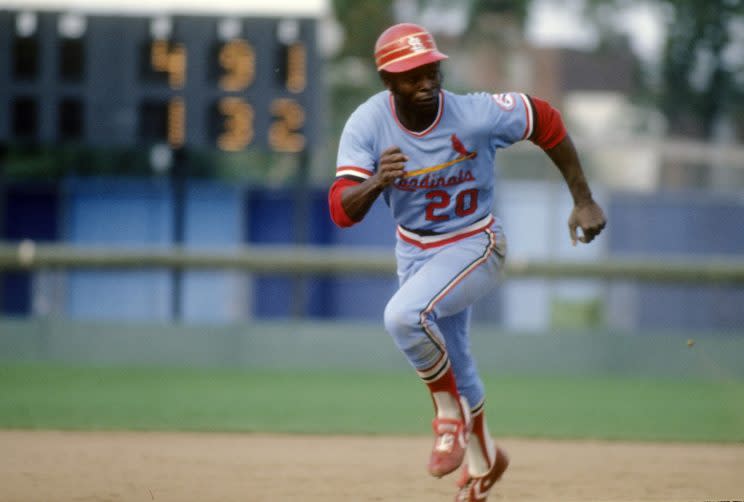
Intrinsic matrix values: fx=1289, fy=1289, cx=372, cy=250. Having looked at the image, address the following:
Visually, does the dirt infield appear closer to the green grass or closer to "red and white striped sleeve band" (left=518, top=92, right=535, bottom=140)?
the green grass

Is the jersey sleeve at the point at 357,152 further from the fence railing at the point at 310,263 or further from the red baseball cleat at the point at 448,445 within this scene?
the fence railing at the point at 310,263

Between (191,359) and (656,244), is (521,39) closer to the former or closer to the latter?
(656,244)

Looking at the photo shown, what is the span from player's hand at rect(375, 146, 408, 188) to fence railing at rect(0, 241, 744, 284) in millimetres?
7973

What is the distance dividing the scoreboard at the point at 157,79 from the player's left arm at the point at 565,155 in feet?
25.6

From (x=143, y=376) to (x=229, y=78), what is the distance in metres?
3.27

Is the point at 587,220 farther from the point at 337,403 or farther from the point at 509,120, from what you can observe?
the point at 337,403

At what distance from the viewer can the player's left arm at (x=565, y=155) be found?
537 centimetres

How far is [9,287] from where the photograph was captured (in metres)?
16.5

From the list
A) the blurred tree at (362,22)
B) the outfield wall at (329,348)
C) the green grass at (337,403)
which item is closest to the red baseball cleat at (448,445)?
the green grass at (337,403)

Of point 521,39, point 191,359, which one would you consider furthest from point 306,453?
point 521,39

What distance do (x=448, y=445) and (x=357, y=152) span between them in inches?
49.2

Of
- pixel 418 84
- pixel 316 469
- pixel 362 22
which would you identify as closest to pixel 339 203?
pixel 418 84

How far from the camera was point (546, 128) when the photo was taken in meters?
5.44

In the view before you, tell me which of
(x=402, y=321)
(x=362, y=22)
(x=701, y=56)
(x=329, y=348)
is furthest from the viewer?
(x=701, y=56)
